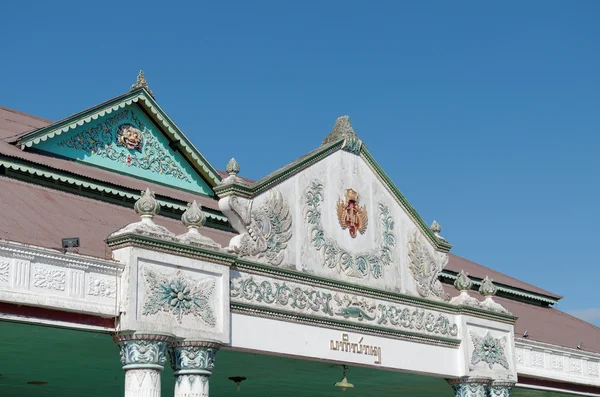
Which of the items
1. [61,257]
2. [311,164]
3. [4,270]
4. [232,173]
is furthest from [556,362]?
[4,270]

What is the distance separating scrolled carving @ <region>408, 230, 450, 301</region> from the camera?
70.2 feet

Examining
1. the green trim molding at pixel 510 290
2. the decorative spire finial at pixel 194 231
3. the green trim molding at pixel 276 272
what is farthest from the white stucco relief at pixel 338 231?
the green trim molding at pixel 510 290

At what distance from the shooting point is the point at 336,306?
63.0 ft

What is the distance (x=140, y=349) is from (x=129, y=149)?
8151 millimetres

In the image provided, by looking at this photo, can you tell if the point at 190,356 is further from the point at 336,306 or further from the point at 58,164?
the point at 58,164

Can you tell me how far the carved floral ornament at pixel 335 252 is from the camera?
764 inches

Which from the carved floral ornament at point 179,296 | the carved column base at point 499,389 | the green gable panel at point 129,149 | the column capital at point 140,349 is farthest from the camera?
the carved column base at point 499,389

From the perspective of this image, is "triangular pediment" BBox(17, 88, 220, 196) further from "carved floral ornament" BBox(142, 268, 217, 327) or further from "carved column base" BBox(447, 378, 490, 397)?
"carved column base" BBox(447, 378, 490, 397)

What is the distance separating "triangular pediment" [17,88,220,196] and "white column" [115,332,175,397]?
21.8ft

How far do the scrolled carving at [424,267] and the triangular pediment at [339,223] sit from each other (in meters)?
0.02

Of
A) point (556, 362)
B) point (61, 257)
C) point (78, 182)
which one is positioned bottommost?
point (556, 362)

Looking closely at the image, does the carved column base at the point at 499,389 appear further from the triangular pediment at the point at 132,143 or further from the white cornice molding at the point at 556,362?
the triangular pediment at the point at 132,143

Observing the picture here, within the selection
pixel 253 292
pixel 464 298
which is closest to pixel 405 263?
pixel 464 298

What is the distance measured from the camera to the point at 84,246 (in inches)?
635
